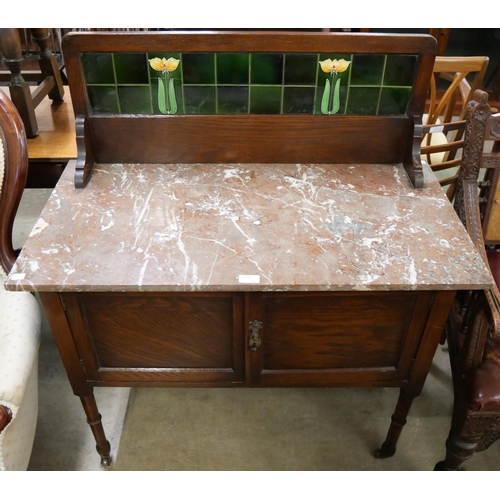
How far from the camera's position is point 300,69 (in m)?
1.29

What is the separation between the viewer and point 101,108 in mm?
1342

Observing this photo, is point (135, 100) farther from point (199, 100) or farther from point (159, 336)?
point (159, 336)

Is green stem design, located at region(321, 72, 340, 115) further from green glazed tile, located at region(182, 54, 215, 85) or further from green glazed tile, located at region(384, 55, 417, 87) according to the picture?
green glazed tile, located at region(182, 54, 215, 85)

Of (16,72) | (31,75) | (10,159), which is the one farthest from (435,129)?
(31,75)

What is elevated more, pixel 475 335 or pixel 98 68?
pixel 98 68

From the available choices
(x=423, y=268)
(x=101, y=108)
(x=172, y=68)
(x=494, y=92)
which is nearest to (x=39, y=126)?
(x=101, y=108)

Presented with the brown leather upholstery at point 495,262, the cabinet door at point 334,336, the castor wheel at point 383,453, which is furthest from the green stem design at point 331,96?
the castor wheel at point 383,453

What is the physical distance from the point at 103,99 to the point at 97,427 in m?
0.90

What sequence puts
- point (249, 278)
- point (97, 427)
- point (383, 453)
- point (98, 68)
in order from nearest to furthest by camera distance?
point (249, 278) < point (98, 68) < point (97, 427) < point (383, 453)

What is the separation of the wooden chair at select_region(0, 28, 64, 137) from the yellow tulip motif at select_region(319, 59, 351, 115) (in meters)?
1.06

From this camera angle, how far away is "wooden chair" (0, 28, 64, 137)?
1677 millimetres

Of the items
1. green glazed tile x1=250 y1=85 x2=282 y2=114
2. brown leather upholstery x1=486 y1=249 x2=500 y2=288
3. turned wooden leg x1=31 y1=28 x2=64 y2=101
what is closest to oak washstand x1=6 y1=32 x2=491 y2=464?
green glazed tile x1=250 y1=85 x2=282 y2=114

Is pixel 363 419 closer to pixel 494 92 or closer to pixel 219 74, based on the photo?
pixel 219 74

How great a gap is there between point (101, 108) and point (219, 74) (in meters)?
0.33
